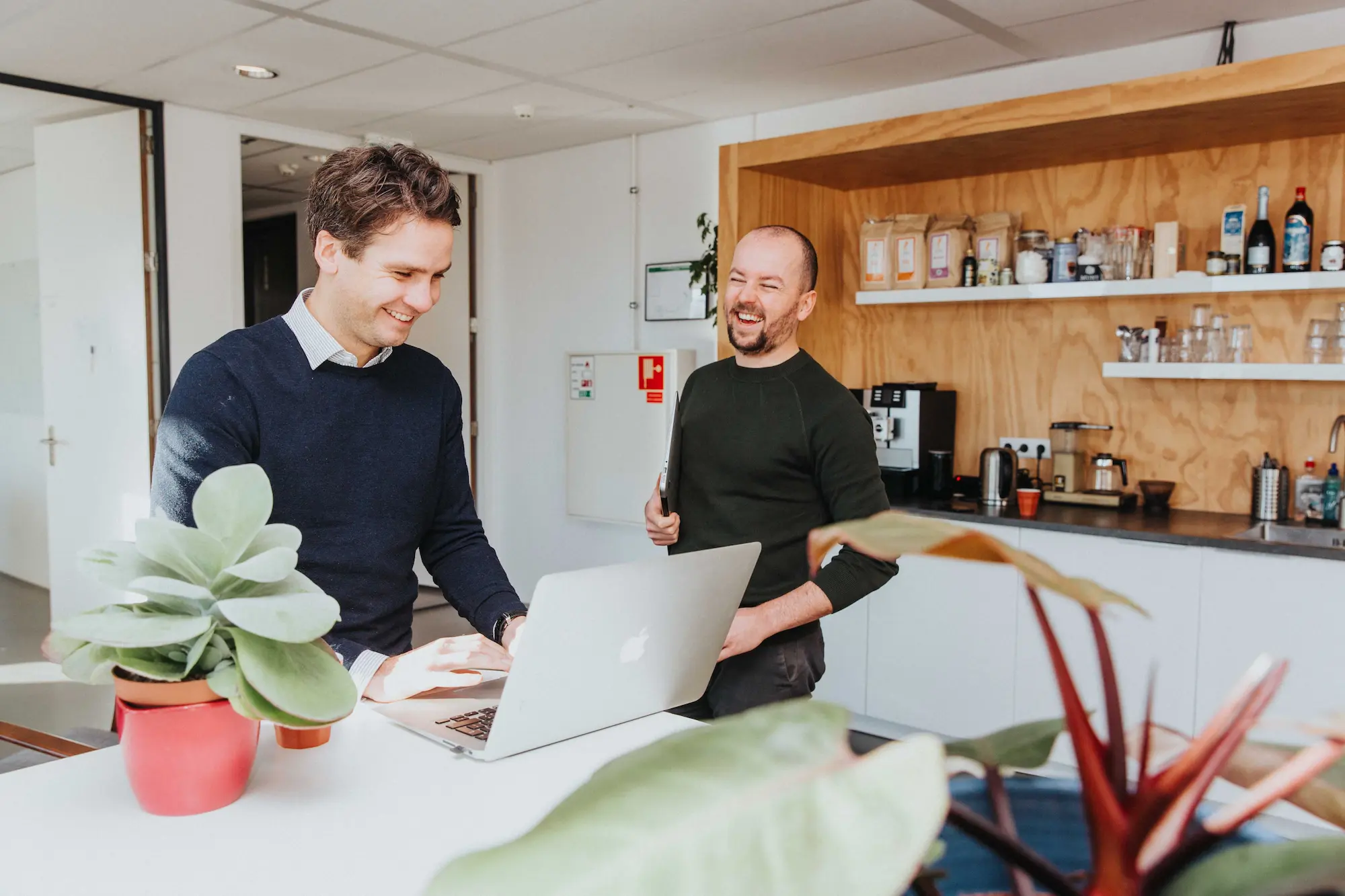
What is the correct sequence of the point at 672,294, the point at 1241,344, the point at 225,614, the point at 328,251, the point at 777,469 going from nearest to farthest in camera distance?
1. the point at 225,614
2. the point at 328,251
3. the point at 777,469
4. the point at 1241,344
5. the point at 672,294

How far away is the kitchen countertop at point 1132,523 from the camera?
297 centimetres

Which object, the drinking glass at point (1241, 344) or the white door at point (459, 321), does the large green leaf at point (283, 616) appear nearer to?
the drinking glass at point (1241, 344)

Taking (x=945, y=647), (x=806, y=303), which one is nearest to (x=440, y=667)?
(x=806, y=303)

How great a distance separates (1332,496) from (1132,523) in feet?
2.11

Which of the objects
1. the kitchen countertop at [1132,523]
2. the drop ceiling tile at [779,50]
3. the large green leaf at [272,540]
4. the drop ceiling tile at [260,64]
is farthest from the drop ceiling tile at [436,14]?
the large green leaf at [272,540]

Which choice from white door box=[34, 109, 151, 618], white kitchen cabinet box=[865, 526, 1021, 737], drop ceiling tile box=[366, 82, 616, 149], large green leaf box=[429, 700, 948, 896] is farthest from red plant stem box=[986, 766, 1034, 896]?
white door box=[34, 109, 151, 618]

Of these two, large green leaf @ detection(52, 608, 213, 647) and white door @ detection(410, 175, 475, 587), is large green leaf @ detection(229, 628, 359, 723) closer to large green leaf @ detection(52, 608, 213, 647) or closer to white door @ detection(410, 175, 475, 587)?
large green leaf @ detection(52, 608, 213, 647)

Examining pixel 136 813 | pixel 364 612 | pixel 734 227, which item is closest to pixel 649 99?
pixel 734 227

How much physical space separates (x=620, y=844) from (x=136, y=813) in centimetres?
96

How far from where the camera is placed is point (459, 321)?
5.91 m

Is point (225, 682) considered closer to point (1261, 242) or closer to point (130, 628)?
point (130, 628)

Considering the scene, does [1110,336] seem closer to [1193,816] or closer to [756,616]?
[756,616]

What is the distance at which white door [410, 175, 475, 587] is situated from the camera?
19.3ft

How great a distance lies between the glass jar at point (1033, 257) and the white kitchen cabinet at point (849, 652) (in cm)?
134
